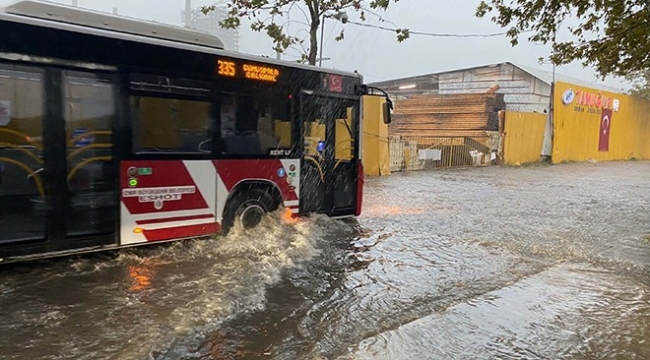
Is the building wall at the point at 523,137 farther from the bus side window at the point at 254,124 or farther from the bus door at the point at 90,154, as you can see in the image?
the bus door at the point at 90,154

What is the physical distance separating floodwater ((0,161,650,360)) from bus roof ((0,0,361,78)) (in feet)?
9.02

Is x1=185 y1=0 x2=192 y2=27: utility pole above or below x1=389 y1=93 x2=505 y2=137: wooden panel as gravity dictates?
above

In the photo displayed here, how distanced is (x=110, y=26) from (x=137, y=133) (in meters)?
1.41

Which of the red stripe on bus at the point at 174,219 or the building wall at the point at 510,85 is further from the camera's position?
the building wall at the point at 510,85

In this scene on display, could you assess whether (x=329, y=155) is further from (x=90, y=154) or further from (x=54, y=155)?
(x=54, y=155)

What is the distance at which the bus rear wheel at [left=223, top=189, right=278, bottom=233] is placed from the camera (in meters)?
7.18

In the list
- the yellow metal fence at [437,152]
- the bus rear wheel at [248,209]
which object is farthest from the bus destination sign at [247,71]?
the yellow metal fence at [437,152]

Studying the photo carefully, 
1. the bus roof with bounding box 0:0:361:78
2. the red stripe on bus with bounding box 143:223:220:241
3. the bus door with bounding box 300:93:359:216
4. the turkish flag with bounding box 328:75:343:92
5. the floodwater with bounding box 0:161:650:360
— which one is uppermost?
the bus roof with bounding box 0:0:361:78

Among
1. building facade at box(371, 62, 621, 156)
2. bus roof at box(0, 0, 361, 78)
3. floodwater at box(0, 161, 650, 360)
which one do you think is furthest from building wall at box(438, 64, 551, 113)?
bus roof at box(0, 0, 361, 78)

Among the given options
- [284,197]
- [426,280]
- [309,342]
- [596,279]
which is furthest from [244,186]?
[596,279]

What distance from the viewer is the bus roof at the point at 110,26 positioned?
5527 millimetres

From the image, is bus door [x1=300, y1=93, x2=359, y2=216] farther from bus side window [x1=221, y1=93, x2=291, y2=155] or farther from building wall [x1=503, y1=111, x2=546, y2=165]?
building wall [x1=503, y1=111, x2=546, y2=165]

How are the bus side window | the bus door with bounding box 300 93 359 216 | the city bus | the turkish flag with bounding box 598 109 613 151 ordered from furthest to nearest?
1. the turkish flag with bounding box 598 109 613 151
2. the bus door with bounding box 300 93 359 216
3. the bus side window
4. the city bus

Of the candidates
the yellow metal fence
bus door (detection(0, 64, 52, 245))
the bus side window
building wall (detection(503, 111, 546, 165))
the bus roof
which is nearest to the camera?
bus door (detection(0, 64, 52, 245))
